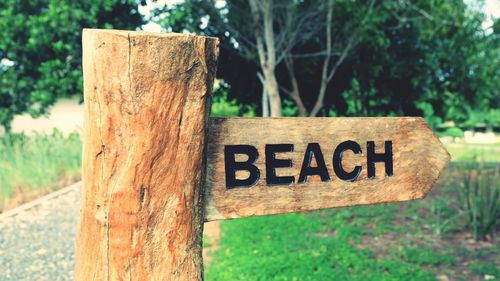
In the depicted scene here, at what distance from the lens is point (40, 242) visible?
542cm

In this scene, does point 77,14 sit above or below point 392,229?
above

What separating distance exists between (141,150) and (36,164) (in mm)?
7709

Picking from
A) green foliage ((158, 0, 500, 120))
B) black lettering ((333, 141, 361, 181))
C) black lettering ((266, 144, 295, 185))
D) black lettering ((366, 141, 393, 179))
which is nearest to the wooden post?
black lettering ((266, 144, 295, 185))

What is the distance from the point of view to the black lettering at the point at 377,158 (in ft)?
5.71

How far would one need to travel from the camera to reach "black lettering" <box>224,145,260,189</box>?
1487 mm

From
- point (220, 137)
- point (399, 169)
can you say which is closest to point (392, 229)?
point (399, 169)

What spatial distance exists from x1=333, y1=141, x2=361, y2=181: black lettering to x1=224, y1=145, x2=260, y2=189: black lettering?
28cm

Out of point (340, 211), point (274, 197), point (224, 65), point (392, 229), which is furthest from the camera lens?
point (224, 65)

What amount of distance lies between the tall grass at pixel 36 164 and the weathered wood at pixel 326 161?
20.5ft

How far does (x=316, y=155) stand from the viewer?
5.38 feet

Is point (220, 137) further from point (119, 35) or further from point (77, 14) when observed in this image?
point (77, 14)

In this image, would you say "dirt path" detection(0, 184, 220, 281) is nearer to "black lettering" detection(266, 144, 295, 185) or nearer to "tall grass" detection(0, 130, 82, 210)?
"tall grass" detection(0, 130, 82, 210)

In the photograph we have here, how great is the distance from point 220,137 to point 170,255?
344mm

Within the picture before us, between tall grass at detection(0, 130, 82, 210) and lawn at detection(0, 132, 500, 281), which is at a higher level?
tall grass at detection(0, 130, 82, 210)
